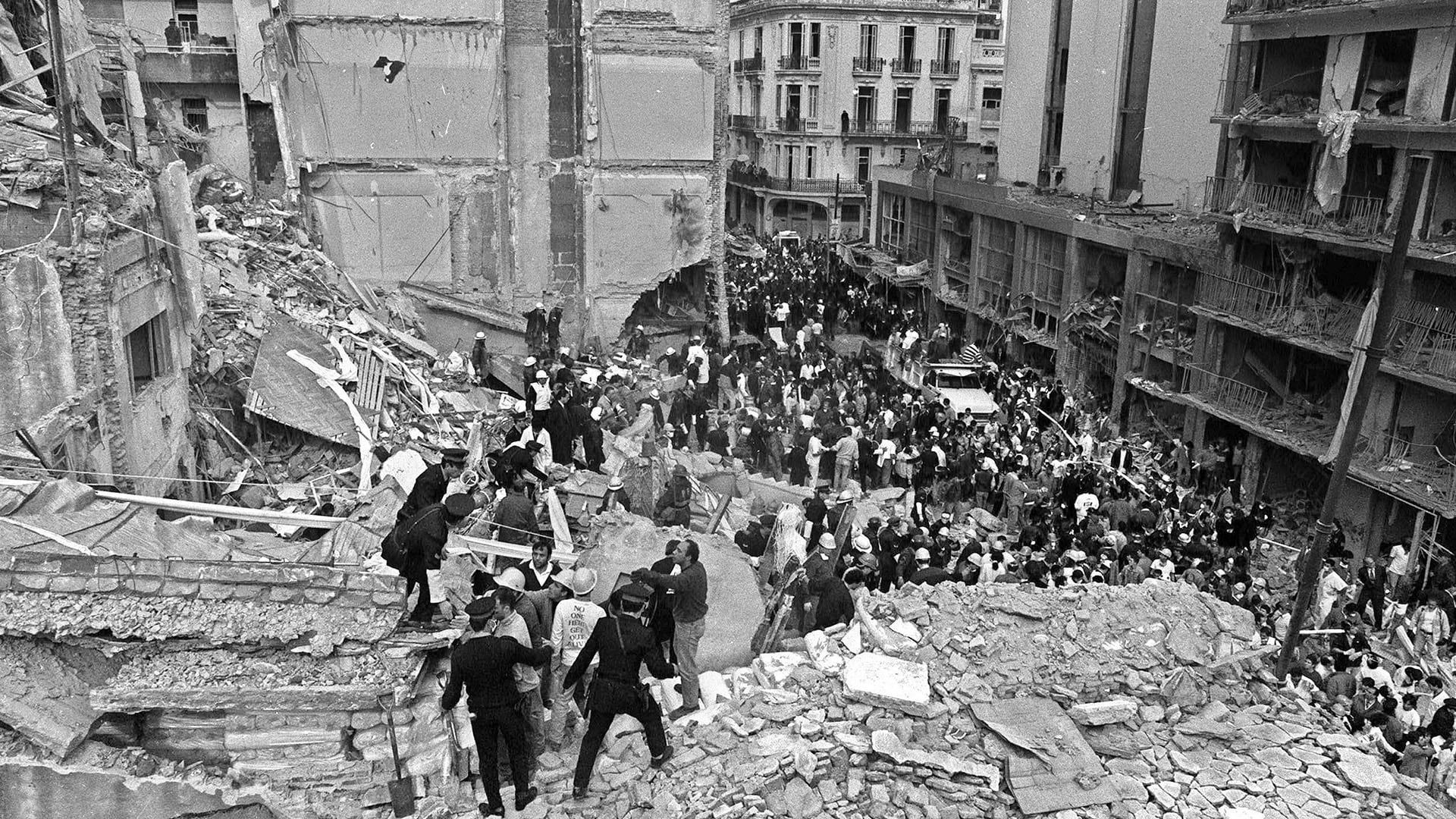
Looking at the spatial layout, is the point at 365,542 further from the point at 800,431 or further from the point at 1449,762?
the point at 1449,762

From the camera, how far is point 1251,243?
21406mm

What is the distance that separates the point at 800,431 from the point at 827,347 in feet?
28.6

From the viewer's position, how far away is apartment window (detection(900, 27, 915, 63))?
157 feet

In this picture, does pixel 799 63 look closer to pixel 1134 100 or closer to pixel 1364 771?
pixel 1134 100

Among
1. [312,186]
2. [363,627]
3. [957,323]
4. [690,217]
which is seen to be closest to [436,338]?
[312,186]

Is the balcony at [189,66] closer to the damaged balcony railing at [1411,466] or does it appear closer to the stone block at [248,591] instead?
the stone block at [248,591]

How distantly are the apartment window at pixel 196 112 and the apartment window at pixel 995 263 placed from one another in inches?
761

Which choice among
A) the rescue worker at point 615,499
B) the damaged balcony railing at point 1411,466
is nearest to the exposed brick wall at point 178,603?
the rescue worker at point 615,499

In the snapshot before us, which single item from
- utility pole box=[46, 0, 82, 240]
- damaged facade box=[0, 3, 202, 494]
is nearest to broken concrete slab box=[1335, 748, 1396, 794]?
damaged facade box=[0, 3, 202, 494]

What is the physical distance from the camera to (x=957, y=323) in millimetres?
33750

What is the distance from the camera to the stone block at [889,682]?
8812mm

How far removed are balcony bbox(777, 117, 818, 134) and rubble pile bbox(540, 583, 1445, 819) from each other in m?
41.1

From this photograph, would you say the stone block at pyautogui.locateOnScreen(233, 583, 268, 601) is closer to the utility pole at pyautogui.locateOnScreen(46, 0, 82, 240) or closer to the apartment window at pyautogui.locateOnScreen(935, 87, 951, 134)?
the utility pole at pyautogui.locateOnScreen(46, 0, 82, 240)

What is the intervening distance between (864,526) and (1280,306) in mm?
10012
